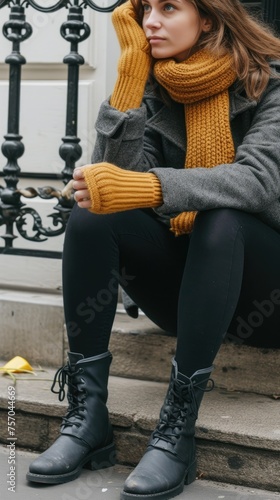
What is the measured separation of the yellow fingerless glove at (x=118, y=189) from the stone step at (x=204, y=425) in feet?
1.97

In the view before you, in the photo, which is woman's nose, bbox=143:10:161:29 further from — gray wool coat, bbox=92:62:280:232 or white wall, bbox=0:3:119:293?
white wall, bbox=0:3:119:293

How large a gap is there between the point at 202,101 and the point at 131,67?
0.22 metres

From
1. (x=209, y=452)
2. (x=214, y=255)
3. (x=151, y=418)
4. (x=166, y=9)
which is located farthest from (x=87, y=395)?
(x=166, y=9)

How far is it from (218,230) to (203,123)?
415 mm

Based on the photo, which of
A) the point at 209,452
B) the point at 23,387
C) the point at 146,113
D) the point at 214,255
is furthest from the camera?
the point at 23,387

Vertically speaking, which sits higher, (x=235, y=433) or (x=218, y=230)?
(x=218, y=230)

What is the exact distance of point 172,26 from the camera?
2514 millimetres

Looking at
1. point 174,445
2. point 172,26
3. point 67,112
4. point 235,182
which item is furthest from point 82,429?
point 67,112

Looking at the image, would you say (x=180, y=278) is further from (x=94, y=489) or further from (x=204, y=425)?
(x=94, y=489)

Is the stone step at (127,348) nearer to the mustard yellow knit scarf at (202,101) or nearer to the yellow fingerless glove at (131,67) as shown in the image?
the mustard yellow knit scarf at (202,101)

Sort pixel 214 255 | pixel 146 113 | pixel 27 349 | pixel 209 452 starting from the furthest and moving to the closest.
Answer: pixel 27 349 < pixel 146 113 < pixel 209 452 < pixel 214 255

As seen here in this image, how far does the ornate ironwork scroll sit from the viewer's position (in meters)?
3.19

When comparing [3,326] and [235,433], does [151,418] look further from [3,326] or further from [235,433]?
→ [3,326]

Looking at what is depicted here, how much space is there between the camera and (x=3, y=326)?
322 cm
